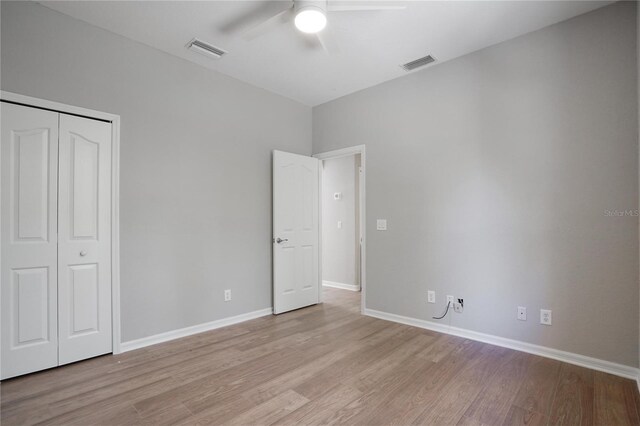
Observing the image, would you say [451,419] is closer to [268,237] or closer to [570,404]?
[570,404]

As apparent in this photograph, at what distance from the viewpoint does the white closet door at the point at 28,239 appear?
7.70ft

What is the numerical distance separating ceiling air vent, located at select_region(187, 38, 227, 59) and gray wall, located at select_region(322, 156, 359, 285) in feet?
9.59

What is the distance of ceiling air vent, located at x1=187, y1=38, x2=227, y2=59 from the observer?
302cm

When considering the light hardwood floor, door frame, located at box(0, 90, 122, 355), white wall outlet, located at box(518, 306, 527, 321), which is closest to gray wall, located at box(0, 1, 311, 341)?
door frame, located at box(0, 90, 122, 355)

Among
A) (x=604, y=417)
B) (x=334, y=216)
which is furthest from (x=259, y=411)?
(x=334, y=216)

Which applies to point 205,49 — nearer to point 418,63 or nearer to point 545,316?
point 418,63

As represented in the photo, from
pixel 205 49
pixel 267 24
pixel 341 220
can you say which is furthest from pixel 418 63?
pixel 341 220

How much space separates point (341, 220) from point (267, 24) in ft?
12.5

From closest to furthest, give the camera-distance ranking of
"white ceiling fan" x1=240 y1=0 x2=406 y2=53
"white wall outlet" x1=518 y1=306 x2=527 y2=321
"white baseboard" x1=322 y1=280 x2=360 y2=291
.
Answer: "white ceiling fan" x1=240 y1=0 x2=406 y2=53
"white wall outlet" x1=518 y1=306 x2=527 y2=321
"white baseboard" x1=322 y1=280 x2=360 y2=291

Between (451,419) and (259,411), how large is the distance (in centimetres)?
116

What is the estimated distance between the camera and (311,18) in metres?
2.25

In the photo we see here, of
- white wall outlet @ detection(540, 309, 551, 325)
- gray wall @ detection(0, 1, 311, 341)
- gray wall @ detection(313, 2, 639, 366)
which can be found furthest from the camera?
white wall outlet @ detection(540, 309, 551, 325)

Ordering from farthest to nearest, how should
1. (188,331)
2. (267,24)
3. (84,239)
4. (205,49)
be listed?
(188,331) < (205,49) < (84,239) < (267,24)

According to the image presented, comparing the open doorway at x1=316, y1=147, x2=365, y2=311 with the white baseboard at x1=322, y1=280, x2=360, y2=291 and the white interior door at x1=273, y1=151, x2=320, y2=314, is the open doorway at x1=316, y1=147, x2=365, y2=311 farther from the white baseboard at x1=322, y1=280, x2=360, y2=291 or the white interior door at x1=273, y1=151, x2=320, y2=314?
the white interior door at x1=273, y1=151, x2=320, y2=314
